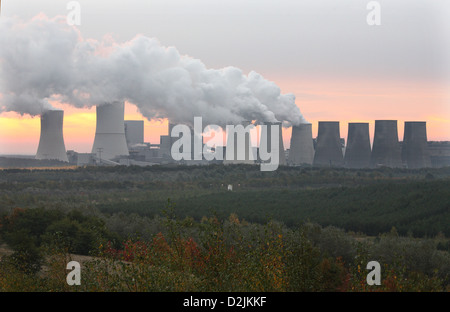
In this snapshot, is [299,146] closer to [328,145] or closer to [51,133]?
[328,145]

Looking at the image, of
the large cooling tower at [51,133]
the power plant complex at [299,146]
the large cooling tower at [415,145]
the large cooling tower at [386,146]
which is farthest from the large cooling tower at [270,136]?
the large cooling tower at [51,133]

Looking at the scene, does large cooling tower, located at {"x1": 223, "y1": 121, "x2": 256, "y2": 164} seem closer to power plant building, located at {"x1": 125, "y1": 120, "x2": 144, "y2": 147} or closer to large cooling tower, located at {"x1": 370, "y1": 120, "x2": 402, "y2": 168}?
large cooling tower, located at {"x1": 370, "y1": 120, "x2": 402, "y2": 168}

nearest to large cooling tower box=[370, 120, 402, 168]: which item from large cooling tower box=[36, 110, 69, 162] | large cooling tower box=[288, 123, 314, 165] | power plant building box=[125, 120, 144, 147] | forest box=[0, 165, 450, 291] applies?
forest box=[0, 165, 450, 291]

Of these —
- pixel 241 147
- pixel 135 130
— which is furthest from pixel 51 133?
pixel 135 130
